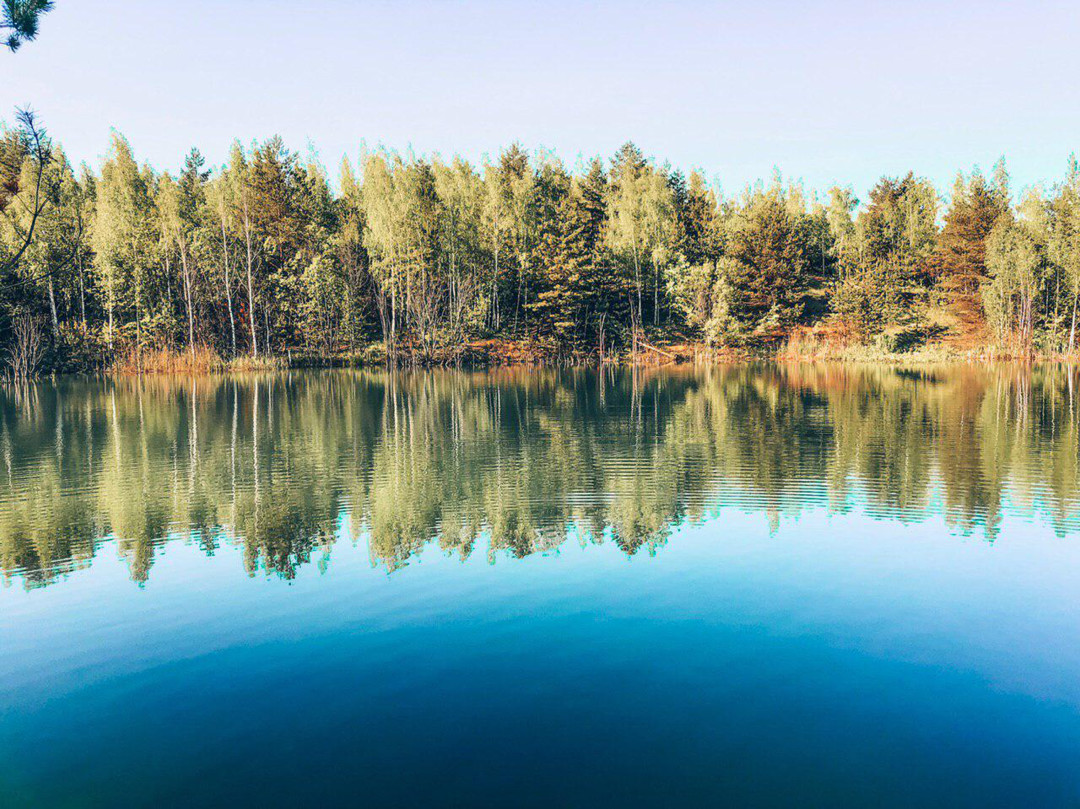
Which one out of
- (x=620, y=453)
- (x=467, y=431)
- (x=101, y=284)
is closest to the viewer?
(x=620, y=453)

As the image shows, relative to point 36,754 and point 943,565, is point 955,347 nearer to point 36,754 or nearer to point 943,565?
point 943,565

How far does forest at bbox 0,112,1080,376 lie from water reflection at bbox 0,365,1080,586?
3455cm

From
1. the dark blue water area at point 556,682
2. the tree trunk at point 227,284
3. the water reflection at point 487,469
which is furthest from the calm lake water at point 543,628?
the tree trunk at point 227,284

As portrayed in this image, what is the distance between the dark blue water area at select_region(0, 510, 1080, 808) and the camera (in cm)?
758

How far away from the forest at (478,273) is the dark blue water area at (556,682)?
6977cm

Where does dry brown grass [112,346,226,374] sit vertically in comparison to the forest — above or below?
below

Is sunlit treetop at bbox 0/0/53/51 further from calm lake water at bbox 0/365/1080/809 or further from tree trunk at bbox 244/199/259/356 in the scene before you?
tree trunk at bbox 244/199/259/356

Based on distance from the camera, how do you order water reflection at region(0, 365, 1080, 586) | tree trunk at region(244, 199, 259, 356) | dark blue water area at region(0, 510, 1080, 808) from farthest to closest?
tree trunk at region(244, 199, 259, 356) < water reflection at region(0, 365, 1080, 586) < dark blue water area at region(0, 510, 1080, 808)

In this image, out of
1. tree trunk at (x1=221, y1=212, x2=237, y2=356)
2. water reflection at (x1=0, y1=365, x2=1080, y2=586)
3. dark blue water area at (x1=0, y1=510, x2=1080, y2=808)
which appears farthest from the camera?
tree trunk at (x1=221, y1=212, x2=237, y2=356)

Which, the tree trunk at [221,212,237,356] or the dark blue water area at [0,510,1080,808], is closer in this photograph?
the dark blue water area at [0,510,1080,808]

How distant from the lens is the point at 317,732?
28.0 feet

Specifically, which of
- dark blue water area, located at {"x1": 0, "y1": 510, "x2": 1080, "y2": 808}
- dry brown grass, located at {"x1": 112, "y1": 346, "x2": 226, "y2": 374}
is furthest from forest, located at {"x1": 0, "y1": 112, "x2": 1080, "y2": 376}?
dark blue water area, located at {"x1": 0, "y1": 510, "x2": 1080, "y2": 808}

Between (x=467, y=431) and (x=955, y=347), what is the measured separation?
7574cm

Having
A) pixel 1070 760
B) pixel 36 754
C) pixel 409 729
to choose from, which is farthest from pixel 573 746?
pixel 36 754
